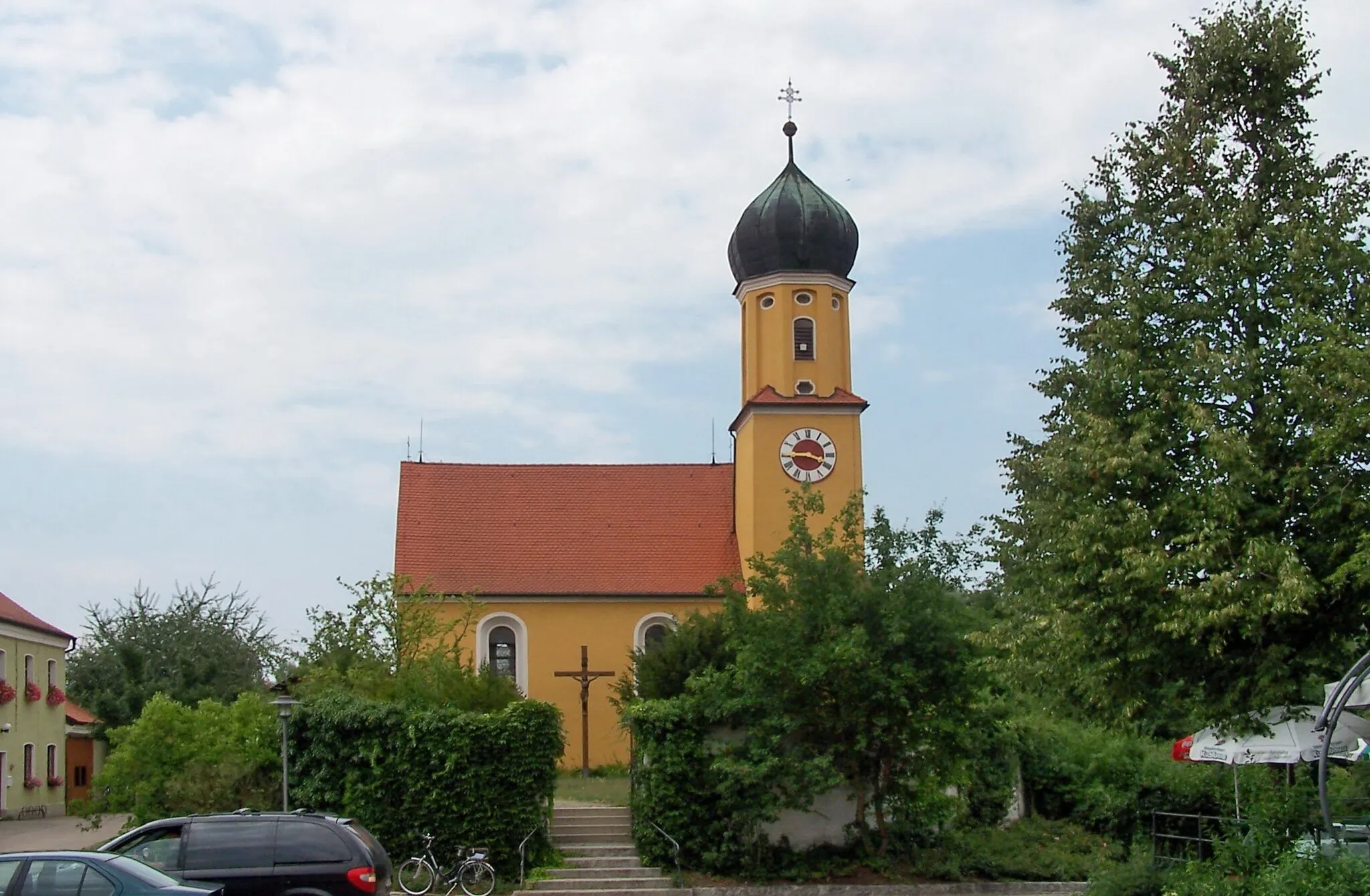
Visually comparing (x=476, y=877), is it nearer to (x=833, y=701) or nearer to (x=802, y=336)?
(x=833, y=701)

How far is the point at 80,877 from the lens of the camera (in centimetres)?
1395

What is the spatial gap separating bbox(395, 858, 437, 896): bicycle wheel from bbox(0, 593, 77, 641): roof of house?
20.6m

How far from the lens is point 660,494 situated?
147 feet

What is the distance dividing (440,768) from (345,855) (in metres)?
6.78

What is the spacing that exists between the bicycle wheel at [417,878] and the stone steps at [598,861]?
1315 millimetres

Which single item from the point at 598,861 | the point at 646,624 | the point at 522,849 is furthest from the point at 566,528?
the point at 522,849

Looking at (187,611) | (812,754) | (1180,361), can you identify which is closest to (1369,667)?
(1180,361)

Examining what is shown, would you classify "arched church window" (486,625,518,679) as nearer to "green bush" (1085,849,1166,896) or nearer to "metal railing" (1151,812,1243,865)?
"metal railing" (1151,812,1243,865)

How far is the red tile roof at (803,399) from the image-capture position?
134 feet

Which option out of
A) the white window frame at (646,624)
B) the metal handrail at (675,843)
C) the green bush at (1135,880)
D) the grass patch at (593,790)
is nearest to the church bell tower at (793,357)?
the white window frame at (646,624)

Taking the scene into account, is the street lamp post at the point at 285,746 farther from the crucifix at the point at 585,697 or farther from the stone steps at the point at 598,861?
the crucifix at the point at 585,697

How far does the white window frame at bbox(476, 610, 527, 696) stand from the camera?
41.6 m

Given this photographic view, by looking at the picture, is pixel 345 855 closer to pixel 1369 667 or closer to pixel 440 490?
pixel 1369 667

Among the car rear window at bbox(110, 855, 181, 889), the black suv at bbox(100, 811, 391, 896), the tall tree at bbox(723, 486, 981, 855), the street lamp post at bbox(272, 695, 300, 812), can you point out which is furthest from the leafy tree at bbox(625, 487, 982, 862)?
the car rear window at bbox(110, 855, 181, 889)
